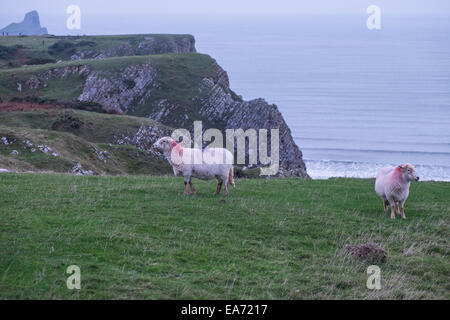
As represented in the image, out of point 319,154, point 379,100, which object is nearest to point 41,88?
point 319,154

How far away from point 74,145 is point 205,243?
91.3ft

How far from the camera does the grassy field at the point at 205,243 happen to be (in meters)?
10.1

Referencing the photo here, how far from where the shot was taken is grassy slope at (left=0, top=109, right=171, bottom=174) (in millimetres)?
31297

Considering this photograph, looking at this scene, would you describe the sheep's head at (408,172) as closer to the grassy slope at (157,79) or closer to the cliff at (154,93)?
Result: the cliff at (154,93)

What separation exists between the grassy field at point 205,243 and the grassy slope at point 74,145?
41.1 feet

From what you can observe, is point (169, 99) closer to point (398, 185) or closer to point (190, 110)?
point (190, 110)

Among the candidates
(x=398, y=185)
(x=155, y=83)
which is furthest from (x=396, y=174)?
(x=155, y=83)

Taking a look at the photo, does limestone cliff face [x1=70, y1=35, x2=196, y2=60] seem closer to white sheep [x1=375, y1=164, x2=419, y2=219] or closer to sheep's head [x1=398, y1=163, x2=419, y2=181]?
white sheep [x1=375, y1=164, x2=419, y2=219]

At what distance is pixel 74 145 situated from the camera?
38062 millimetres

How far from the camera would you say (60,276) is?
1001 cm

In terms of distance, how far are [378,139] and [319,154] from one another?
21.1m

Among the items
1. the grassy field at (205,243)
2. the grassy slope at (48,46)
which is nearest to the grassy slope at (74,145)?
the grassy field at (205,243)

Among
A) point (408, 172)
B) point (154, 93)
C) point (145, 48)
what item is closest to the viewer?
point (408, 172)

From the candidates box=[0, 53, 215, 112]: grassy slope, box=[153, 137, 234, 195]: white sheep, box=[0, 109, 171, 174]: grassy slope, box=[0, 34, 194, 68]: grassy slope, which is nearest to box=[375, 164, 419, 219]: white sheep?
box=[153, 137, 234, 195]: white sheep
